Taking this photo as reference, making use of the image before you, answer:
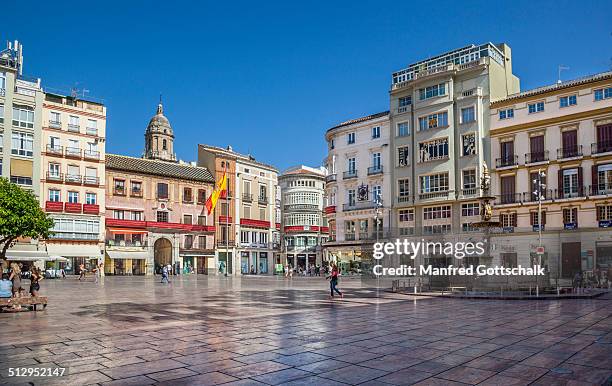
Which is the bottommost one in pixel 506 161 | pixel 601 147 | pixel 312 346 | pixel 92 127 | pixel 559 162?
pixel 312 346

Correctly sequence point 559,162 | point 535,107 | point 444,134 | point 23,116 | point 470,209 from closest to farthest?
point 559,162
point 535,107
point 470,209
point 444,134
point 23,116

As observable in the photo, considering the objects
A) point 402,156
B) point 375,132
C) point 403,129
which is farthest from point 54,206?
point 403,129

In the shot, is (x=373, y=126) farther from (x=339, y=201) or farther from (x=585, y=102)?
(x=585, y=102)

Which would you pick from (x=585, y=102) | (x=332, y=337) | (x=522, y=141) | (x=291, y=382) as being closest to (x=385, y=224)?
(x=522, y=141)

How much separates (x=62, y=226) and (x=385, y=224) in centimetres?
3435

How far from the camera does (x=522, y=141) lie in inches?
1795

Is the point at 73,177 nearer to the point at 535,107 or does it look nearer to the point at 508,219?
the point at 508,219

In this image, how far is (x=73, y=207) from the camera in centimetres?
5494

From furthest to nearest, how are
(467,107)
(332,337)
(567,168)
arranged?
(467,107) < (567,168) < (332,337)

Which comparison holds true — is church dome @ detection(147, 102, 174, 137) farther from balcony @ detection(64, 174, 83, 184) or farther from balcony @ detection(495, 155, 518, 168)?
balcony @ detection(495, 155, 518, 168)

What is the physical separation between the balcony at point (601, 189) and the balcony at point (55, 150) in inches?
2026

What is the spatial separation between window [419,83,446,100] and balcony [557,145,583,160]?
12.5 m

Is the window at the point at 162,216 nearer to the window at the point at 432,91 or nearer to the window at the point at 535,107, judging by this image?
the window at the point at 432,91

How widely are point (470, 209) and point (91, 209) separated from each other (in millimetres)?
40120
